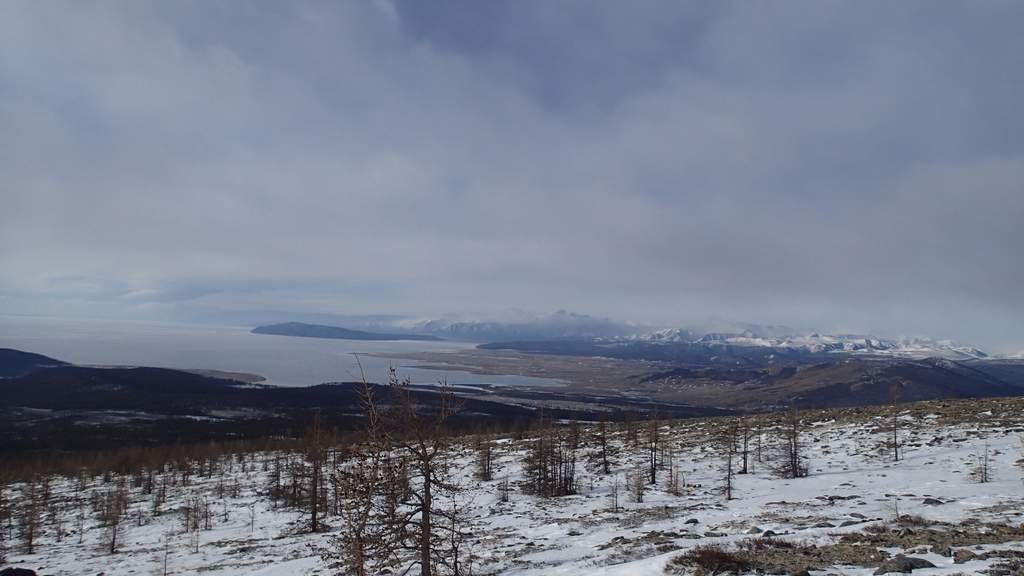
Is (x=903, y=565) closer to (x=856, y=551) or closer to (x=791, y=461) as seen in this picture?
(x=856, y=551)

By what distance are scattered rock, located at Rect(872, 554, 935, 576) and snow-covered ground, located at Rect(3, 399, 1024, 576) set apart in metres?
0.19

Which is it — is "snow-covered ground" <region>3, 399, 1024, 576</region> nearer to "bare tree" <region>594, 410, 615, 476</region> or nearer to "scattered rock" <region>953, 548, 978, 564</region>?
"scattered rock" <region>953, 548, 978, 564</region>

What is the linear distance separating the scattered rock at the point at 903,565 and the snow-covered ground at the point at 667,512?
19 centimetres

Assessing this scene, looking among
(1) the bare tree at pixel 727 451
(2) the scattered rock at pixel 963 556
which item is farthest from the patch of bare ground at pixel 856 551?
(1) the bare tree at pixel 727 451

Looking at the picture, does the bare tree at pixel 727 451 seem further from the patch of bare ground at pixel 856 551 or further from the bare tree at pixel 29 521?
the bare tree at pixel 29 521

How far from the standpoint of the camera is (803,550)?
484 inches

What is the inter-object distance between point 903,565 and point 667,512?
47.6ft

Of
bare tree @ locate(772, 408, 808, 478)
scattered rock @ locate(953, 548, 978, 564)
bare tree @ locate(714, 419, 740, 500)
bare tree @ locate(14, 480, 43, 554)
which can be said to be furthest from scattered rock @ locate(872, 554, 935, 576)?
bare tree @ locate(14, 480, 43, 554)

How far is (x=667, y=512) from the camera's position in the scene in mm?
23203

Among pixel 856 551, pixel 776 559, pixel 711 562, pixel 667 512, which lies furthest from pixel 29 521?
pixel 856 551

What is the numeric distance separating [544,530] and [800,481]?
16.1m

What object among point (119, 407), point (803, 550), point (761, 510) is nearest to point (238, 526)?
point (761, 510)

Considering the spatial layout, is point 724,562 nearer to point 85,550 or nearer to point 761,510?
point 761,510

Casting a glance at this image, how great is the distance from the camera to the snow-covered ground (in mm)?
15812
